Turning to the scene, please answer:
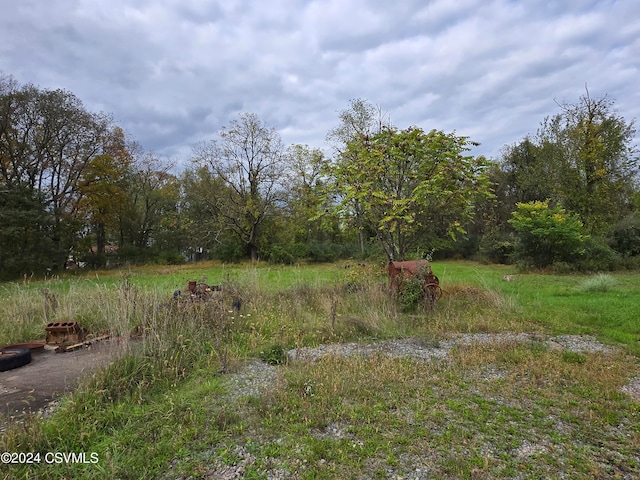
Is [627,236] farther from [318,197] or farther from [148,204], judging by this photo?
[148,204]

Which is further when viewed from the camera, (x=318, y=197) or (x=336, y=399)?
(x=318, y=197)

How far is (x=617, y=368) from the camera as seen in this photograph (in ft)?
13.1

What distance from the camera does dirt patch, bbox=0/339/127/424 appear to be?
310 cm

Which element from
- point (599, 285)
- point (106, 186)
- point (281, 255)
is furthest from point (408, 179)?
point (106, 186)

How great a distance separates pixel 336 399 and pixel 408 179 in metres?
5.63

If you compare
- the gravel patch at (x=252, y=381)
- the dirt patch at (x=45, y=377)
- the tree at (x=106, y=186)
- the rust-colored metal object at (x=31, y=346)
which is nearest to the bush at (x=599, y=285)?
the gravel patch at (x=252, y=381)

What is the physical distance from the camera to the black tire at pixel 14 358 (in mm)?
3992

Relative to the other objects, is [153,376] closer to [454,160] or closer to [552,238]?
[454,160]

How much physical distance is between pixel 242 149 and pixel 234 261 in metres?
7.36

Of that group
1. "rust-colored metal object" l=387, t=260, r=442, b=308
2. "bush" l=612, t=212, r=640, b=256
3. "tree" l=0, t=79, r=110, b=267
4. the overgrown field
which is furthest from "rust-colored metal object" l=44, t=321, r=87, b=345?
"bush" l=612, t=212, r=640, b=256

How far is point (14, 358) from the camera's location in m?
4.07

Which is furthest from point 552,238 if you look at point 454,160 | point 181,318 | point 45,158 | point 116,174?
point 45,158

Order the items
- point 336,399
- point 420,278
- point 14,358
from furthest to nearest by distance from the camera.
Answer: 1. point 420,278
2. point 14,358
3. point 336,399

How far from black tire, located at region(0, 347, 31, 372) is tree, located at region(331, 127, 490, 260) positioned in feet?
18.1
